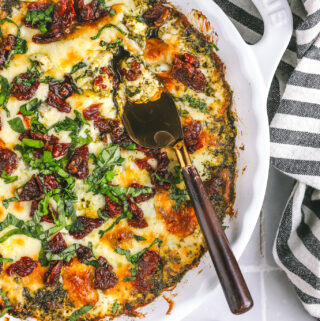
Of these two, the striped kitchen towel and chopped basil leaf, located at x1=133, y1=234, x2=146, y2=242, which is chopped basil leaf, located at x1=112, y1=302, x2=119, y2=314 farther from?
the striped kitchen towel

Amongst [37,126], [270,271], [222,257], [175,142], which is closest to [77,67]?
[37,126]

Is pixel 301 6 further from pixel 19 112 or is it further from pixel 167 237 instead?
pixel 19 112

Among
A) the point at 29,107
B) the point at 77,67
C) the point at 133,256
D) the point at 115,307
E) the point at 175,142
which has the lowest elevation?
the point at 115,307

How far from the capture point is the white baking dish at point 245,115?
3.04 meters

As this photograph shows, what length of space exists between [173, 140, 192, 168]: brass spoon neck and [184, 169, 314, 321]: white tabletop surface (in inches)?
37.8

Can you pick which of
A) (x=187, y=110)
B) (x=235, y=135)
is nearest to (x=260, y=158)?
(x=235, y=135)

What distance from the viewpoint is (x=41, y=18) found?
2967 millimetres

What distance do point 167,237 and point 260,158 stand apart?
0.82 m

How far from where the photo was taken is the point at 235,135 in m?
3.25

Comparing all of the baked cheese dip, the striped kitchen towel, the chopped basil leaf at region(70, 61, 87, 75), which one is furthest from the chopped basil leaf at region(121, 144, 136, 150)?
the striped kitchen towel

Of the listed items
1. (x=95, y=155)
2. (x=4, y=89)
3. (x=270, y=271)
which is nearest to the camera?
(x=4, y=89)

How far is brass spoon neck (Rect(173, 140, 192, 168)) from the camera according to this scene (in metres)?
2.96

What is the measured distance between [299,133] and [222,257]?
1.23 meters

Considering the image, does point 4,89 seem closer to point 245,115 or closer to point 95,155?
point 95,155
